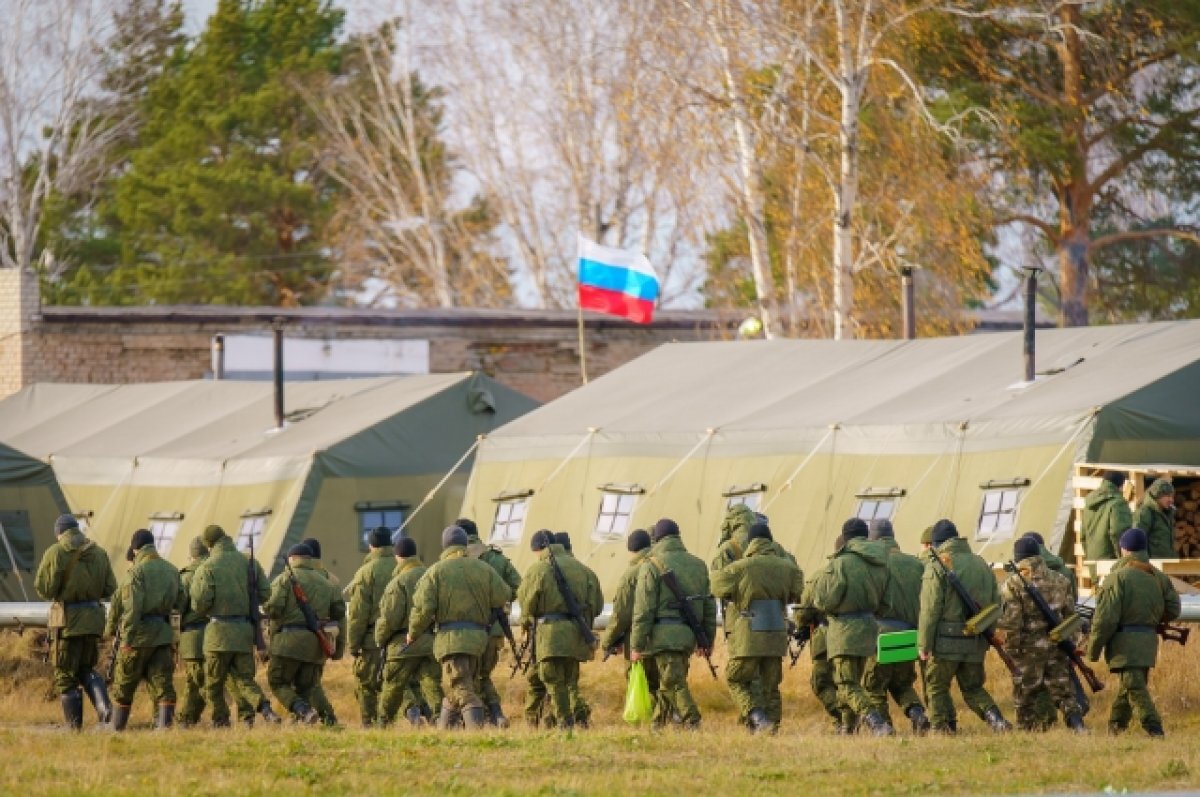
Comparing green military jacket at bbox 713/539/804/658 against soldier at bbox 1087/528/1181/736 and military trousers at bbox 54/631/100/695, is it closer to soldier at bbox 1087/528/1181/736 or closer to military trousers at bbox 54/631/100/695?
soldier at bbox 1087/528/1181/736

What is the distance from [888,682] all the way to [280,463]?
1155 centimetres

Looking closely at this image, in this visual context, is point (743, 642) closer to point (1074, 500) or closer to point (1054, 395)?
point (1074, 500)

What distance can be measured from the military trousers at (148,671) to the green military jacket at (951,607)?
20.7ft

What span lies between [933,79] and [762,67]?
138 inches

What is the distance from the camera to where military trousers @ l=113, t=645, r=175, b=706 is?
64.9 ft

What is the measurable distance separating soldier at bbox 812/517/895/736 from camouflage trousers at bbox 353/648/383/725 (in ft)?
13.2

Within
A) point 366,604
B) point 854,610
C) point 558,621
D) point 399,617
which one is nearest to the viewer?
point 854,610

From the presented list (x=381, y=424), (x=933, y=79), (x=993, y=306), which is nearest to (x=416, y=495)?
(x=381, y=424)

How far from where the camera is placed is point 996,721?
17094mm

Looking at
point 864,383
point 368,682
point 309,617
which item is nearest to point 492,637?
point 368,682

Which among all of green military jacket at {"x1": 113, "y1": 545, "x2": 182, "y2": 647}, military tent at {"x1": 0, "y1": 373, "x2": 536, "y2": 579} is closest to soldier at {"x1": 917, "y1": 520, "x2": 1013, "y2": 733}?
green military jacket at {"x1": 113, "y1": 545, "x2": 182, "y2": 647}

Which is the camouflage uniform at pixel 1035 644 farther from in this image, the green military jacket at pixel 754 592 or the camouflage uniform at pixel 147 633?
the camouflage uniform at pixel 147 633

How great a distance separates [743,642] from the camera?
1778 cm

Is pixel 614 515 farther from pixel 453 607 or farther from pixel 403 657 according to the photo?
pixel 453 607
